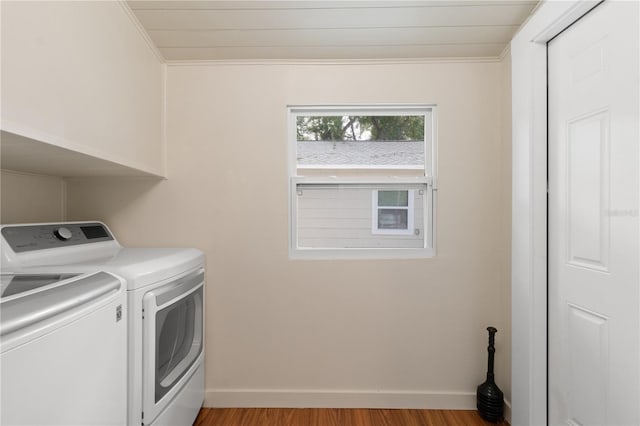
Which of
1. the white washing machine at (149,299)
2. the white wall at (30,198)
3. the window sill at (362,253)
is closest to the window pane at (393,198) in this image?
the window sill at (362,253)

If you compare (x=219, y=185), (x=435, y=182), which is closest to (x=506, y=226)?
(x=435, y=182)

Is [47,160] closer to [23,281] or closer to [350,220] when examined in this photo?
[23,281]

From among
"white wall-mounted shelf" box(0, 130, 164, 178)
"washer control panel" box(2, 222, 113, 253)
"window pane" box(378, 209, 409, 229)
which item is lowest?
"washer control panel" box(2, 222, 113, 253)

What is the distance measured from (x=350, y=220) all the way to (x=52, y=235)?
156 cm

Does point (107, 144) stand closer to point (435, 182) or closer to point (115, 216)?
point (115, 216)

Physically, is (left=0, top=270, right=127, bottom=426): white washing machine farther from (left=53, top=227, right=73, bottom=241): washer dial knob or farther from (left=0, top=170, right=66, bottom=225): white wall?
(left=0, top=170, right=66, bottom=225): white wall

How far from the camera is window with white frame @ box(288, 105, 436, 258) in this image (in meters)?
1.78

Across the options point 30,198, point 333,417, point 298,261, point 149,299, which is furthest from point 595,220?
point 30,198

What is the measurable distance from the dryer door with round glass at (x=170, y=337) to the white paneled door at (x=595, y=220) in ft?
6.00

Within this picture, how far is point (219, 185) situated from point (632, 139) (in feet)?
6.29

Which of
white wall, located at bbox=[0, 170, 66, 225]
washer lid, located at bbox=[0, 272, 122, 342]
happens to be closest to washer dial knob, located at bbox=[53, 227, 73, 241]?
white wall, located at bbox=[0, 170, 66, 225]

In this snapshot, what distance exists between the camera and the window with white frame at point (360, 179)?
Result: 5.84 feet

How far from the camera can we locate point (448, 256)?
173 centimetres

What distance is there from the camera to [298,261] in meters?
1.75
